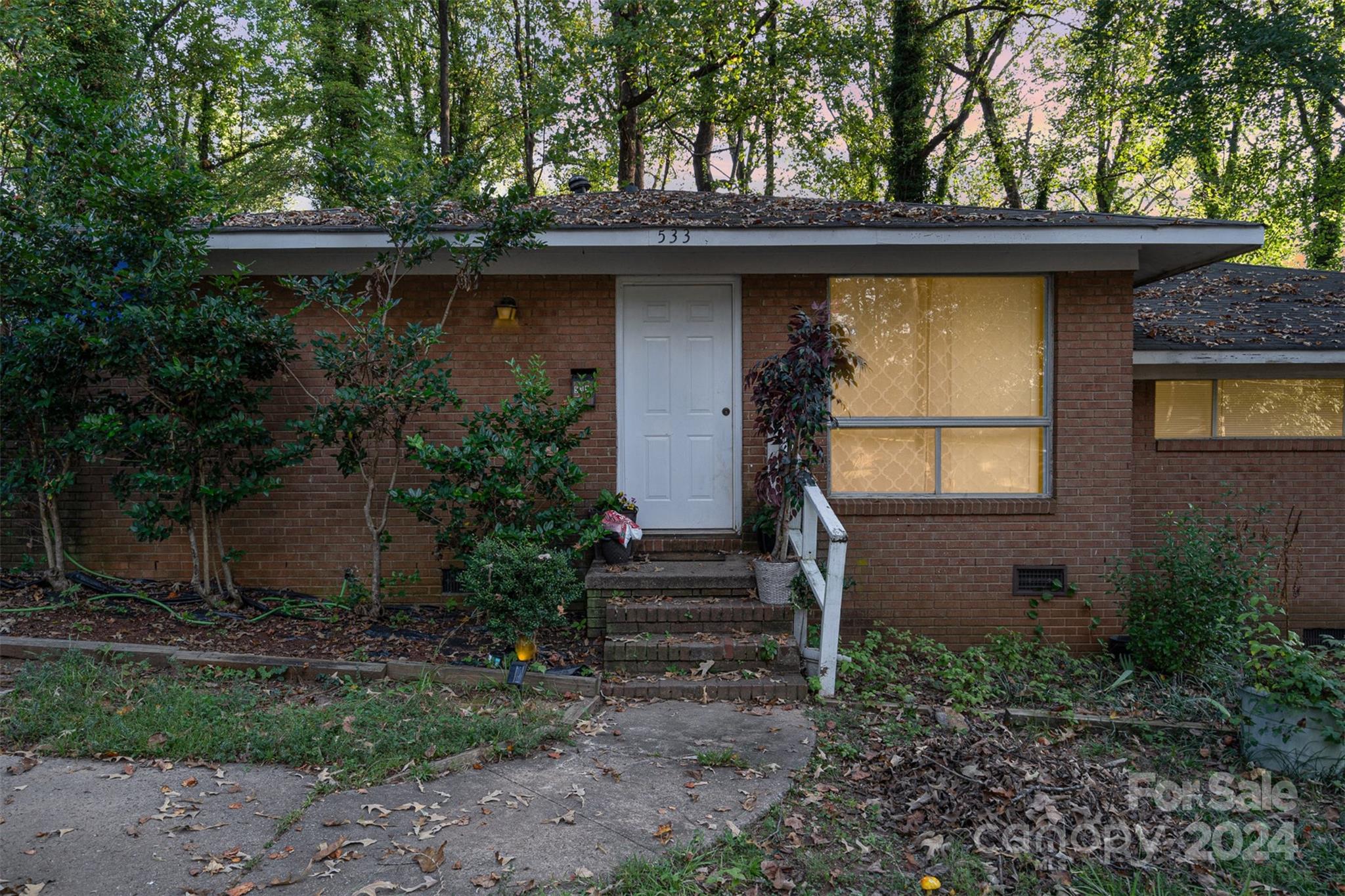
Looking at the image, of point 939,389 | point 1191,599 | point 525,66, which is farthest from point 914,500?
point 525,66

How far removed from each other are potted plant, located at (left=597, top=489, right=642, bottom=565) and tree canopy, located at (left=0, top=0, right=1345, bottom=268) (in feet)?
35.8

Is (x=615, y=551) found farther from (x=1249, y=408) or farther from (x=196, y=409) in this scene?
(x=1249, y=408)

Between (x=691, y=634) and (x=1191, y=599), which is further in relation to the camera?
(x=1191, y=599)

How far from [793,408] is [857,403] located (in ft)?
4.79

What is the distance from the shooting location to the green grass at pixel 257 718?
3900 mm

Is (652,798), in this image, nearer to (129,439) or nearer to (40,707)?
(40,707)

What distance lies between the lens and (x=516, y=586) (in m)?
5.05

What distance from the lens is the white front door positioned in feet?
22.1

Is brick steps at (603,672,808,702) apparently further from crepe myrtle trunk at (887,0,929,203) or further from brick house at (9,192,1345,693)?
crepe myrtle trunk at (887,0,929,203)

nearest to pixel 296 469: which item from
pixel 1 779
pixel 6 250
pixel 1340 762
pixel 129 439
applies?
pixel 129 439

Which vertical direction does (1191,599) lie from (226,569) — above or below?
below

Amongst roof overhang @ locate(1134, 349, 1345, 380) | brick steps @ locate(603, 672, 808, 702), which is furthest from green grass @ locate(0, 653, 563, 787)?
roof overhang @ locate(1134, 349, 1345, 380)

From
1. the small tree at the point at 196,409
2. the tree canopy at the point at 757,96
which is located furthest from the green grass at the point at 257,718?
the tree canopy at the point at 757,96

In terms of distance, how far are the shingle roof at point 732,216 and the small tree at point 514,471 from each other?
139cm
